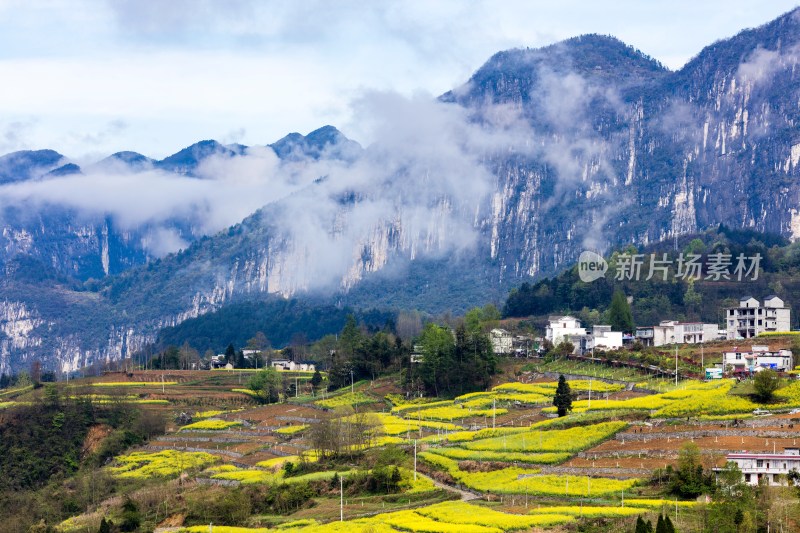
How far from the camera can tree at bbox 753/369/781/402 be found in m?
69.7

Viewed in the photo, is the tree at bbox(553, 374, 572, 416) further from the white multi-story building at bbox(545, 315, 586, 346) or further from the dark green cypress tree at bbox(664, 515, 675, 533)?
the white multi-story building at bbox(545, 315, 586, 346)

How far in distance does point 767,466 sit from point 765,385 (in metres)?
12.7

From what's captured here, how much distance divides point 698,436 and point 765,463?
7596 millimetres

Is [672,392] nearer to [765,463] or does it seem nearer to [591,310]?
[765,463]

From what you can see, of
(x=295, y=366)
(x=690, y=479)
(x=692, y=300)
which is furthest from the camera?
(x=295, y=366)

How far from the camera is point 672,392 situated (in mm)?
79500

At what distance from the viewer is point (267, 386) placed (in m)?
121

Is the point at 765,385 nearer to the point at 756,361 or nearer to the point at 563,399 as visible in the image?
the point at 563,399

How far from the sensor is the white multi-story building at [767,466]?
57438 millimetres

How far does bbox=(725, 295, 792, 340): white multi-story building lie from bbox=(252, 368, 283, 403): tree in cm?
4473

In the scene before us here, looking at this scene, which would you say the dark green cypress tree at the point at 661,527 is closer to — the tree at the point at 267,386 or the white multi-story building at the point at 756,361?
the white multi-story building at the point at 756,361

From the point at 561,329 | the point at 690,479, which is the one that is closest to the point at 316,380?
the point at 561,329

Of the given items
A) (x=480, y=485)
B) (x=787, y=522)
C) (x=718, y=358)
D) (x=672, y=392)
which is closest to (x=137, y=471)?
(x=480, y=485)

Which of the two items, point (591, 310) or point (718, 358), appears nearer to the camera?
point (718, 358)
